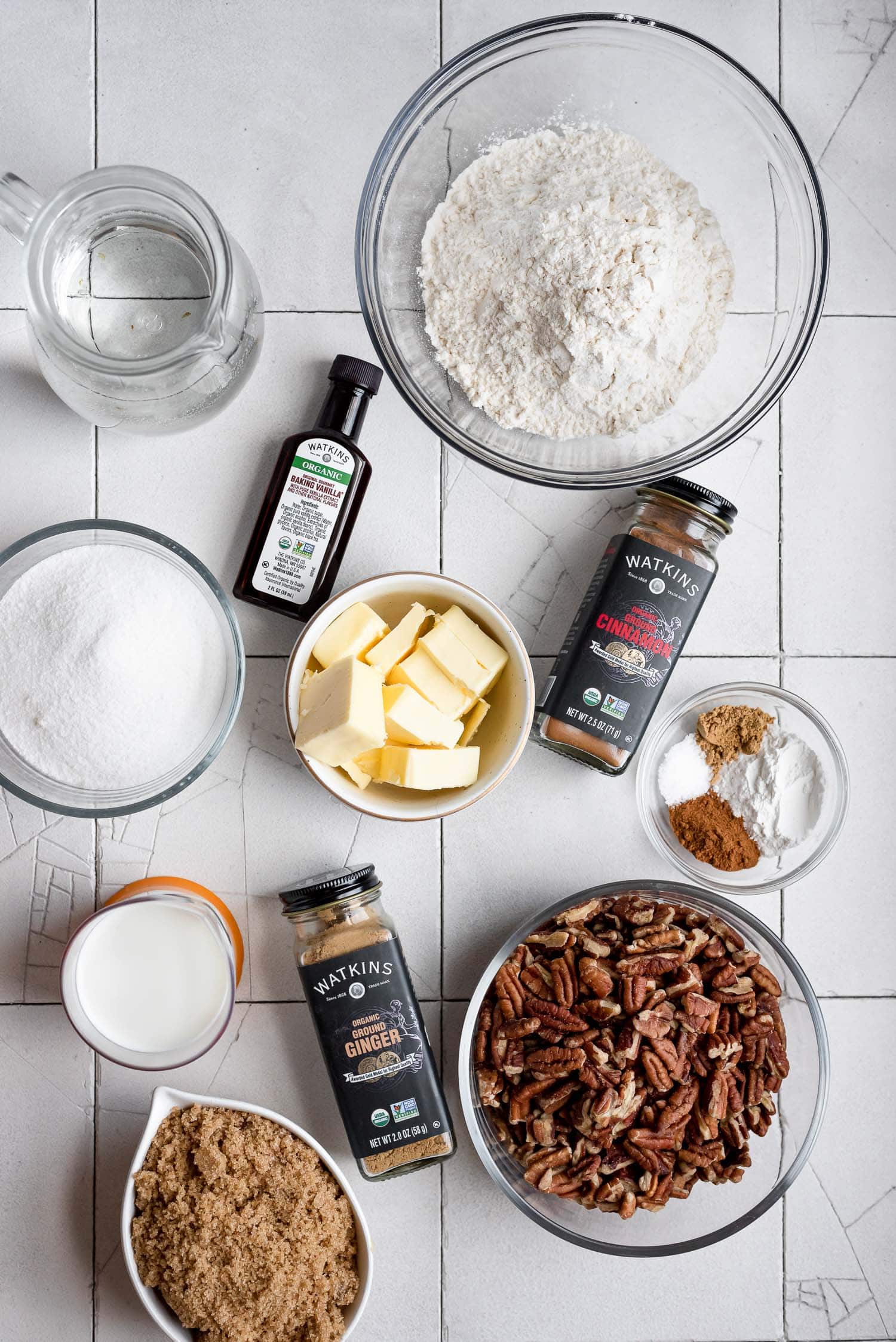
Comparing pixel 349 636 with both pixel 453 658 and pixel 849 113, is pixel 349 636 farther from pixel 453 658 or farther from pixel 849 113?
pixel 849 113

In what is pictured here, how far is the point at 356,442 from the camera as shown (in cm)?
96

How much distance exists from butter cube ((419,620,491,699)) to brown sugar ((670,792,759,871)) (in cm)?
26

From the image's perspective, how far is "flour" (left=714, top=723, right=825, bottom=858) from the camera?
94 cm

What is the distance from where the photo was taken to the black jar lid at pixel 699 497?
907 millimetres

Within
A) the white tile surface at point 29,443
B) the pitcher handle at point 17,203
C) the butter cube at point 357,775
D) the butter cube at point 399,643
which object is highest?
the pitcher handle at point 17,203

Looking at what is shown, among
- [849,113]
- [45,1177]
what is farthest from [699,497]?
[45,1177]

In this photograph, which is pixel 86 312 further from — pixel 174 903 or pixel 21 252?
pixel 174 903

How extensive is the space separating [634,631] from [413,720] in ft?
0.77

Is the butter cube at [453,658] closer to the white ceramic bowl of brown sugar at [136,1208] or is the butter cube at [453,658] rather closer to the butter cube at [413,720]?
the butter cube at [413,720]

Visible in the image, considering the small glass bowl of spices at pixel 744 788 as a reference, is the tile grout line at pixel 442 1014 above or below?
below

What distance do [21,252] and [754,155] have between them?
745 mm

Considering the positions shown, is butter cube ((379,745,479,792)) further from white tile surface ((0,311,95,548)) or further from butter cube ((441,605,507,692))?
white tile surface ((0,311,95,548))

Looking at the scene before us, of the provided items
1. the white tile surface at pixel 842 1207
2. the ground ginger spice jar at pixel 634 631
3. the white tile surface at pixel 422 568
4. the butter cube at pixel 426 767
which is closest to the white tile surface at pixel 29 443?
the white tile surface at pixel 422 568

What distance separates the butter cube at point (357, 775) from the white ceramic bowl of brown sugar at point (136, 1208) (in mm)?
336
